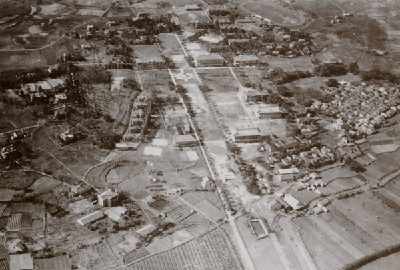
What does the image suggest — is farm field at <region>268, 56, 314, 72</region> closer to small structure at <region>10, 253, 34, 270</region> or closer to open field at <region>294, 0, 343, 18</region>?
open field at <region>294, 0, 343, 18</region>

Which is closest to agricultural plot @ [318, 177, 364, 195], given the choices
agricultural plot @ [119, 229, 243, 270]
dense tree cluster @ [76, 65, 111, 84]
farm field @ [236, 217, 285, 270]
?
farm field @ [236, 217, 285, 270]

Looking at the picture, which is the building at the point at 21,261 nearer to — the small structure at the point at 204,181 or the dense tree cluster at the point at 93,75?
the small structure at the point at 204,181

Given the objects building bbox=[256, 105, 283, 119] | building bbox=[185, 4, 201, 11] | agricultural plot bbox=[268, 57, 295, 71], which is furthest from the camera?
building bbox=[185, 4, 201, 11]

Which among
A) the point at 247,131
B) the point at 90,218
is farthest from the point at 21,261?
the point at 247,131

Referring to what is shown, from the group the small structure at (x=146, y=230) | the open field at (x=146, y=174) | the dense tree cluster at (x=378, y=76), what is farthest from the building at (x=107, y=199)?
the dense tree cluster at (x=378, y=76)

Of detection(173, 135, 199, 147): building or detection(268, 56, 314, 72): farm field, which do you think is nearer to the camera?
detection(173, 135, 199, 147): building

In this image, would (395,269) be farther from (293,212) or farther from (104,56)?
(104,56)
